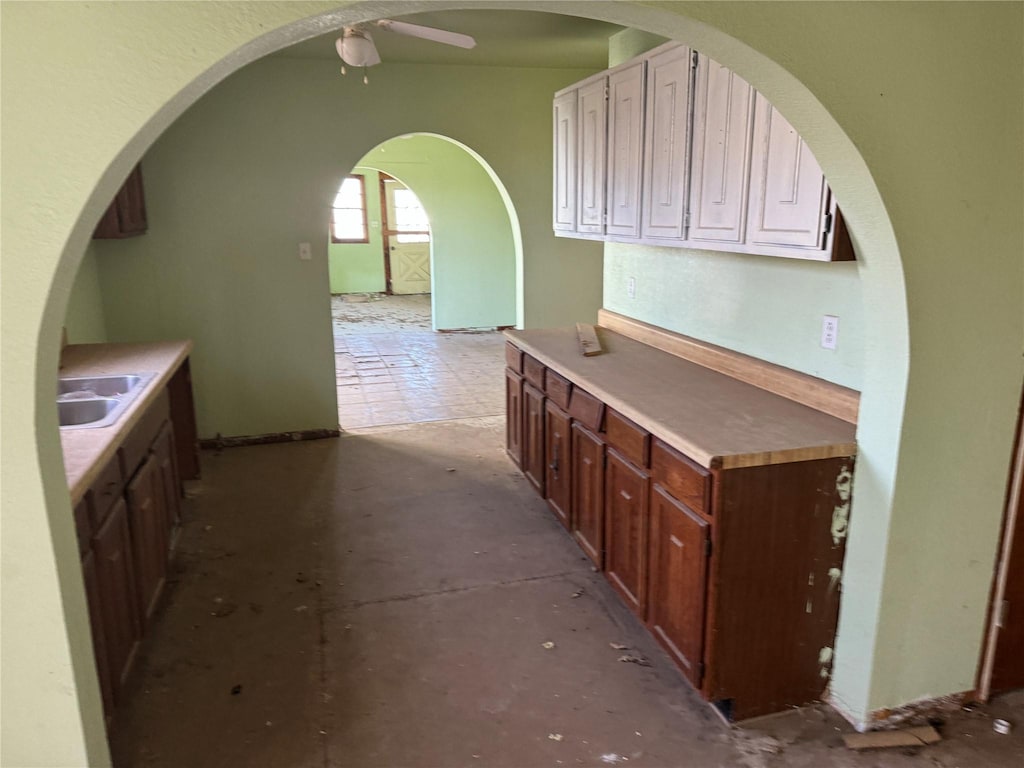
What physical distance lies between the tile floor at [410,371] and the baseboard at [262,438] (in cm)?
21

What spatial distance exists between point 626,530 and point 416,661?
0.91 meters

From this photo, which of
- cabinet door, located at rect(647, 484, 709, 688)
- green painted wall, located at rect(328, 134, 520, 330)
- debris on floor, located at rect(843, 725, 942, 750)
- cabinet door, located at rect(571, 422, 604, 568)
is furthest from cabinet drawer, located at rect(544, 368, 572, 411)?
green painted wall, located at rect(328, 134, 520, 330)

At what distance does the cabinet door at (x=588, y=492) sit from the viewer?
119 inches

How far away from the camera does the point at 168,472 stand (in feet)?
11.1

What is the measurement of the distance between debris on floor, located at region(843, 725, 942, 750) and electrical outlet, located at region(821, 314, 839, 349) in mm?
1221

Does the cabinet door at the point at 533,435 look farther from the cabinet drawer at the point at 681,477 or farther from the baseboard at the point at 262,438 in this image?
the baseboard at the point at 262,438

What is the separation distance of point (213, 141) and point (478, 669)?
150 inches

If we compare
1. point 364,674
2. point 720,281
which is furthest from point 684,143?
point 364,674

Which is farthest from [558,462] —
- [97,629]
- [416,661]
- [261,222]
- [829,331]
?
[261,222]

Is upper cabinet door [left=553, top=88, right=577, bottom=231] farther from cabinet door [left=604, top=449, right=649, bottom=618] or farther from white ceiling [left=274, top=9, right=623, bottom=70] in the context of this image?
cabinet door [left=604, top=449, right=649, bottom=618]

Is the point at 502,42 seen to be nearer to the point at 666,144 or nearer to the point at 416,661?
the point at 666,144

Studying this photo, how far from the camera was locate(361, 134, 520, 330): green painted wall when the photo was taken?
8.78m

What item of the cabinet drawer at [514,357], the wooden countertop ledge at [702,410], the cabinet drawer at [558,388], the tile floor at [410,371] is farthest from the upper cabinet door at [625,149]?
the tile floor at [410,371]

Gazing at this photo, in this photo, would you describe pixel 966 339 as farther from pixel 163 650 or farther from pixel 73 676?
pixel 163 650
